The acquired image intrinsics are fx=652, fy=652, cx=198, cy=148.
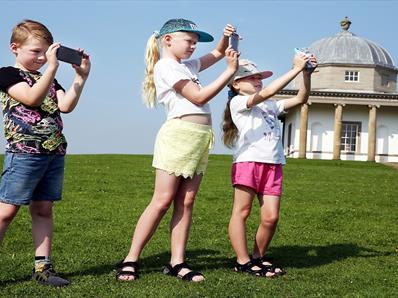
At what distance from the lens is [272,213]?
5688 mm

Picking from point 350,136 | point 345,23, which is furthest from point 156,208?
point 345,23

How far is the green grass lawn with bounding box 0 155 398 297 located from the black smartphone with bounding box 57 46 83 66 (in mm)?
1664

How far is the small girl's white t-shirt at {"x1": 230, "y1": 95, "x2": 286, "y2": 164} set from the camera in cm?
566

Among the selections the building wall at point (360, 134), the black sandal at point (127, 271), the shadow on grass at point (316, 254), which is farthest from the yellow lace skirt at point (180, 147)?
the building wall at point (360, 134)

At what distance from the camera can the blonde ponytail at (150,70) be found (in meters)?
5.45

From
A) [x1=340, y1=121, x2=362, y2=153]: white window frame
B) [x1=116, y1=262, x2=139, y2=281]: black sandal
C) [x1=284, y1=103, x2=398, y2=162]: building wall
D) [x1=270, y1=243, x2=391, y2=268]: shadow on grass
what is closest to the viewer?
[x1=116, y1=262, x2=139, y2=281]: black sandal

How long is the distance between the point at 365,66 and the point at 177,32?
43.0 meters

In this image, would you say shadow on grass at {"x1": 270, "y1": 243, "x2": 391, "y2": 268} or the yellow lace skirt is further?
shadow on grass at {"x1": 270, "y1": 243, "x2": 391, "y2": 268}

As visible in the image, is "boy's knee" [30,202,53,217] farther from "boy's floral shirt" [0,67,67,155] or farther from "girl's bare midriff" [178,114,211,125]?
"girl's bare midriff" [178,114,211,125]

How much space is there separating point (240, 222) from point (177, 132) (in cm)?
108

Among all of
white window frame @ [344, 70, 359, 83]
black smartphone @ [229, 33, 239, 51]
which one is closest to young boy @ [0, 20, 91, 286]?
black smartphone @ [229, 33, 239, 51]

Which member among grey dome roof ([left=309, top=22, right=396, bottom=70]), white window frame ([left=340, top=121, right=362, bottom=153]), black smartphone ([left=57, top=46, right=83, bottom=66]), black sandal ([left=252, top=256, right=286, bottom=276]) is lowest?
black sandal ([left=252, top=256, right=286, bottom=276])

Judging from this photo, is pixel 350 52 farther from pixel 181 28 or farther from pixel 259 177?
pixel 181 28

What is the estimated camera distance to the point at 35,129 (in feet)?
15.7
